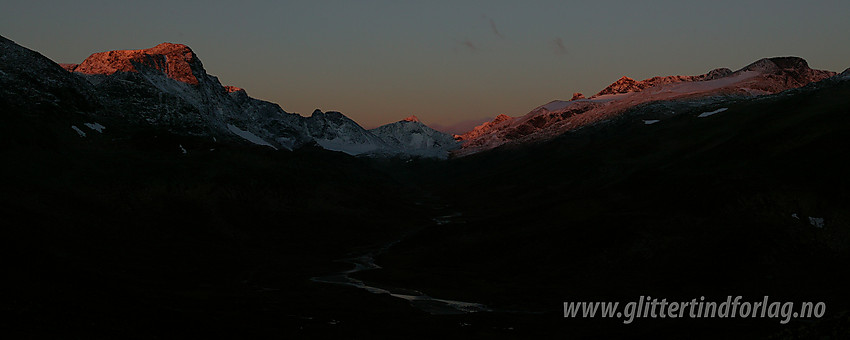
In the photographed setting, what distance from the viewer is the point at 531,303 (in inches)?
4097

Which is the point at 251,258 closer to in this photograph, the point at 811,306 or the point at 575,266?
the point at 575,266

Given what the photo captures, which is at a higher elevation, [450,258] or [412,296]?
[412,296]

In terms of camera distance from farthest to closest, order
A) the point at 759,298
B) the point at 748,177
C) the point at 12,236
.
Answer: the point at 748,177, the point at 12,236, the point at 759,298

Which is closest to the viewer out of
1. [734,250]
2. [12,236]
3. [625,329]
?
[625,329]

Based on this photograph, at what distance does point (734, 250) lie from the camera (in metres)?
116

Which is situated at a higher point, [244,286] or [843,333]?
[843,333]

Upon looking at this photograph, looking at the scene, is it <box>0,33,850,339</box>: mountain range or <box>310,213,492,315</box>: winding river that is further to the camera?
<box>310,213,492,315</box>: winding river

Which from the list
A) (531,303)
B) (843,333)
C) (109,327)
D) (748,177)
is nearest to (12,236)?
(109,327)

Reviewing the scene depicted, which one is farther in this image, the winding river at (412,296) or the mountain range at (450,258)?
the winding river at (412,296)

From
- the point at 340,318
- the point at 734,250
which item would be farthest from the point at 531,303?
the point at 734,250

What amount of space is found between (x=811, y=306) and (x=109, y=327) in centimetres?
8045

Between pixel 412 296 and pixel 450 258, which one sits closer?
pixel 412 296

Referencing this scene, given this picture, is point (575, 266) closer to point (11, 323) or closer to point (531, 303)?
point (531, 303)

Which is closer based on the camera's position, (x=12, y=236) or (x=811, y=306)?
(x=811, y=306)
